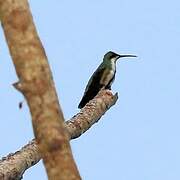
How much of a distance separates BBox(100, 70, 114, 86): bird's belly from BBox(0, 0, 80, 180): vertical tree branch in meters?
4.98

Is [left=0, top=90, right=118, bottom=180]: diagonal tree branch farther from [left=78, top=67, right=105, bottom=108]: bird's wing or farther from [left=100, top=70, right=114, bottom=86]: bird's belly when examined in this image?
[left=100, top=70, right=114, bottom=86]: bird's belly

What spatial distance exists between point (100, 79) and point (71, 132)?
156 centimetres

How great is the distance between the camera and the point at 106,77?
789 centimetres

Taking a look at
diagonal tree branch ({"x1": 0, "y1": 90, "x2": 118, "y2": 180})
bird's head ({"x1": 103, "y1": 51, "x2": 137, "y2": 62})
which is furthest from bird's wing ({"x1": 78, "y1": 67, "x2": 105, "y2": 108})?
bird's head ({"x1": 103, "y1": 51, "x2": 137, "y2": 62})

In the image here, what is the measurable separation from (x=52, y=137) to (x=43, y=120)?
0.08 meters

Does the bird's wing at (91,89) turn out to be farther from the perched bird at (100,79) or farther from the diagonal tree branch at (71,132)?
the diagonal tree branch at (71,132)

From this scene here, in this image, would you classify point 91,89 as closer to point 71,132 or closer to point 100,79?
point 100,79

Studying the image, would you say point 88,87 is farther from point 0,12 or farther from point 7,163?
point 0,12

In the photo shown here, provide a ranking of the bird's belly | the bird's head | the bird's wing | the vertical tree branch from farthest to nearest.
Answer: the bird's head → the bird's belly → the bird's wing → the vertical tree branch

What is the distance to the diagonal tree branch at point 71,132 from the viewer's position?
5965mm

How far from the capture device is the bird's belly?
304 inches

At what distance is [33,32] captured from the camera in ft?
8.90

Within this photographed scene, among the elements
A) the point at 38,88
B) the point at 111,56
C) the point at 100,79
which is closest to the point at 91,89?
the point at 100,79

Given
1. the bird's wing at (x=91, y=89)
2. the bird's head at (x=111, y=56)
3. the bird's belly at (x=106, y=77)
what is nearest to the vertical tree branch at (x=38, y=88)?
the bird's wing at (x=91, y=89)
